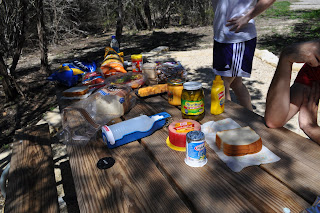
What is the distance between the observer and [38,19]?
5496 millimetres

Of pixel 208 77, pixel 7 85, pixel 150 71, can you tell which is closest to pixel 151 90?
pixel 150 71

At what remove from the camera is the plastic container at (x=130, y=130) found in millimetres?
1385

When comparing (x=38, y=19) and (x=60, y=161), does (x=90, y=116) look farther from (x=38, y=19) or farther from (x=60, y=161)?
(x=38, y=19)

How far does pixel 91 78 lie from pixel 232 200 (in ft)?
6.27

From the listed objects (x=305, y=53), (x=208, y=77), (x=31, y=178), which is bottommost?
(x=208, y=77)

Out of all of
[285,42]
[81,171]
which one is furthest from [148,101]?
[285,42]

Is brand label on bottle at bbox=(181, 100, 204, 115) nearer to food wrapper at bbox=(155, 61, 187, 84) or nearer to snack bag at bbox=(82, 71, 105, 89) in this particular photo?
food wrapper at bbox=(155, 61, 187, 84)

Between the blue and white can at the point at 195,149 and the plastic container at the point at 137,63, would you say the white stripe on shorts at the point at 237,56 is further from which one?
the blue and white can at the point at 195,149

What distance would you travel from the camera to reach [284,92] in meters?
1.47

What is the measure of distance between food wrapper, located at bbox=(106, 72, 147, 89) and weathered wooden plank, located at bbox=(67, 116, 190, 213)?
1027 mm

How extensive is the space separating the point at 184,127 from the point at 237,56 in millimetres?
1451

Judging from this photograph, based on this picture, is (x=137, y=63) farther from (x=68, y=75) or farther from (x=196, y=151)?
(x=196, y=151)

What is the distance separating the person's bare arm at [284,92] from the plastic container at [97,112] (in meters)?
0.98

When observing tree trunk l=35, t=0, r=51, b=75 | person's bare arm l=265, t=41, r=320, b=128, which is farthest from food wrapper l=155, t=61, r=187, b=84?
tree trunk l=35, t=0, r=51, b=75
